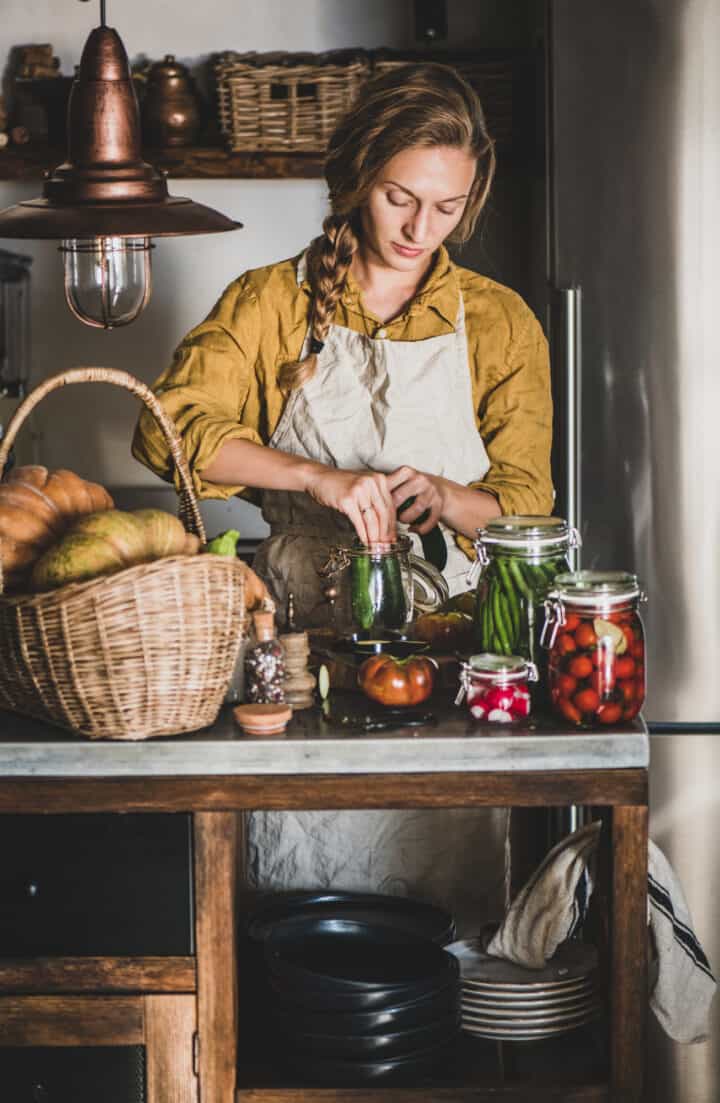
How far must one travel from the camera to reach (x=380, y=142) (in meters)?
2.13

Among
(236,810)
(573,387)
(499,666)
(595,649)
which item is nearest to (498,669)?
(499,666)

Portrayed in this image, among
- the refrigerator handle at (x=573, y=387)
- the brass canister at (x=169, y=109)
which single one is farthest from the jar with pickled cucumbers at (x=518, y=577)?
the brass canister at (x=169, y=109)

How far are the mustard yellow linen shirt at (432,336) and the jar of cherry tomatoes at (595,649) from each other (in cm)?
71

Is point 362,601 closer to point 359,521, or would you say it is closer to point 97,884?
point 359,521

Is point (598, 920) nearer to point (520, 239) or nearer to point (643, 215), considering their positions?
point (643, 215)

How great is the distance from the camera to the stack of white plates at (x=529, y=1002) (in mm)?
1646

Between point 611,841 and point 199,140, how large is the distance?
2.60m

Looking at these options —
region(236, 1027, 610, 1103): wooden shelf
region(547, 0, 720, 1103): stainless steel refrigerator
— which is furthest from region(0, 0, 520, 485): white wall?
region(236, 1027, 610, 1103): wooden shelf

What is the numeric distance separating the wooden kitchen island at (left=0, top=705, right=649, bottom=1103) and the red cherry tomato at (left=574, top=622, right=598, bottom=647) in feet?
0.31

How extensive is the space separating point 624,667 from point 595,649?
40 mm

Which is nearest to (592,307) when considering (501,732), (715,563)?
(715,563)

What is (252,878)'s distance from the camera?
199 cm

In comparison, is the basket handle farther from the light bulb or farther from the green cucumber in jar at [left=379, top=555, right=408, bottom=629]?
the light bulb

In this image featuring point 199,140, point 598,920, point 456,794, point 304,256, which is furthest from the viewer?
point 199,140
